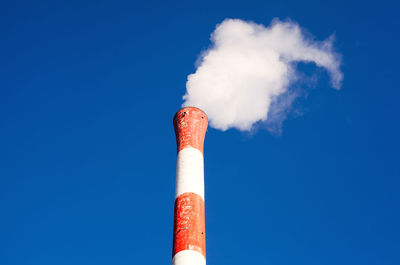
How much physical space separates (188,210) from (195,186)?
2.22ft

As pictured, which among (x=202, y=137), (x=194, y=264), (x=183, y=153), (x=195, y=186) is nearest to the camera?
(x=194, y=264)

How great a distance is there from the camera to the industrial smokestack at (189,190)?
7.41m

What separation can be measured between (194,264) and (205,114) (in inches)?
170

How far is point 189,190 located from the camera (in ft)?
27.4

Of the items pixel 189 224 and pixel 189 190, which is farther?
pixel 189 190

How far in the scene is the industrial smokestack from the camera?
7414mm

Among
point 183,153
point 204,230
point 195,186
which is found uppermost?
point 183,153

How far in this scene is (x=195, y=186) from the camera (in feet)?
27.9

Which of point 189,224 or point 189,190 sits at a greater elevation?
point 189,190

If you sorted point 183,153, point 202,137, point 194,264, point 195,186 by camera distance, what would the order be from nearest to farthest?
point 194,264
point 195,186
point 183,153
point 202,137

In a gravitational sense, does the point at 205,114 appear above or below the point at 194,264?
above

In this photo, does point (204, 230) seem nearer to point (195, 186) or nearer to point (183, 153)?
point (195, 186)

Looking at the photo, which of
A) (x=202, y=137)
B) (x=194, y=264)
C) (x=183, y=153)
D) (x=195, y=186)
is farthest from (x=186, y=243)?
(x=202, y=137)

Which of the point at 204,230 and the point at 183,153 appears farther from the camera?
the point at 183,153
